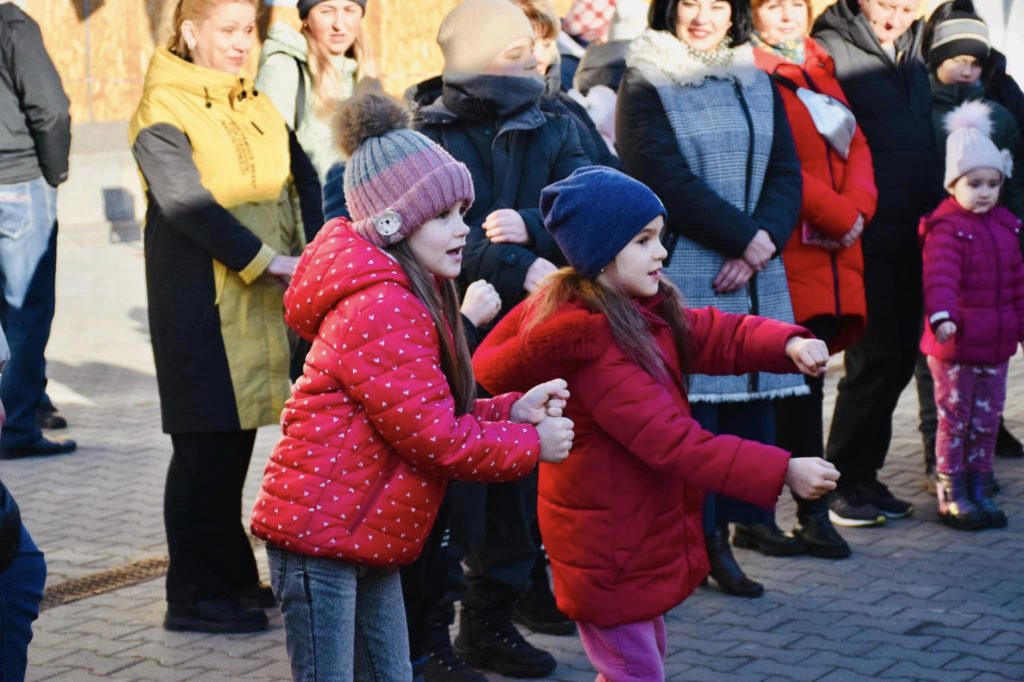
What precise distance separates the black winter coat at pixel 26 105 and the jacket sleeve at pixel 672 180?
3318 mm

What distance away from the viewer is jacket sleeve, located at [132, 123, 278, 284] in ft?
17.5

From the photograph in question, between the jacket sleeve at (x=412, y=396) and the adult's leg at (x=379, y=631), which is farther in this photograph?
the adult's leg at (x=379, y=631)

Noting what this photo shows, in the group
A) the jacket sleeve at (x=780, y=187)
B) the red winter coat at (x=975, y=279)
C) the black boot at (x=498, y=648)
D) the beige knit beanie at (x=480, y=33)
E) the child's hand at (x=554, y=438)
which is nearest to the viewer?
the child's hand at (x=554, y=438)

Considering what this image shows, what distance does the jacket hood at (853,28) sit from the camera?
6.69m

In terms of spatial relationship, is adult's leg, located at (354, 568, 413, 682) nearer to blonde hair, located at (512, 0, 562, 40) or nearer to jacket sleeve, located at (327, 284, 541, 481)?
jacket sleeve, located at (327, 284, 541, 481)

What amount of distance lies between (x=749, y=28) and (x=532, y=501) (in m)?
1.93

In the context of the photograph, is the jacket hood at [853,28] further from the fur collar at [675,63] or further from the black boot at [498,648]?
the black boot at [498,648]

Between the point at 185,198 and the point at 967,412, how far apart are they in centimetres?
340

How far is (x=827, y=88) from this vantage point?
6535 mm

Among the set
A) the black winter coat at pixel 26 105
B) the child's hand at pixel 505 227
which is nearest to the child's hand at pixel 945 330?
the child's hand at pixel 505 227

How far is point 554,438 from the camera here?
3672 millimetres

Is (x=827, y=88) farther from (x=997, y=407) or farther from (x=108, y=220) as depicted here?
(x=108, y=220)

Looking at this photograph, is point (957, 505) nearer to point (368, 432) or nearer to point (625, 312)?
point (625, 312)

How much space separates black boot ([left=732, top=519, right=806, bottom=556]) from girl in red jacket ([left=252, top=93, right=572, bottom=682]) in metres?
2.82
